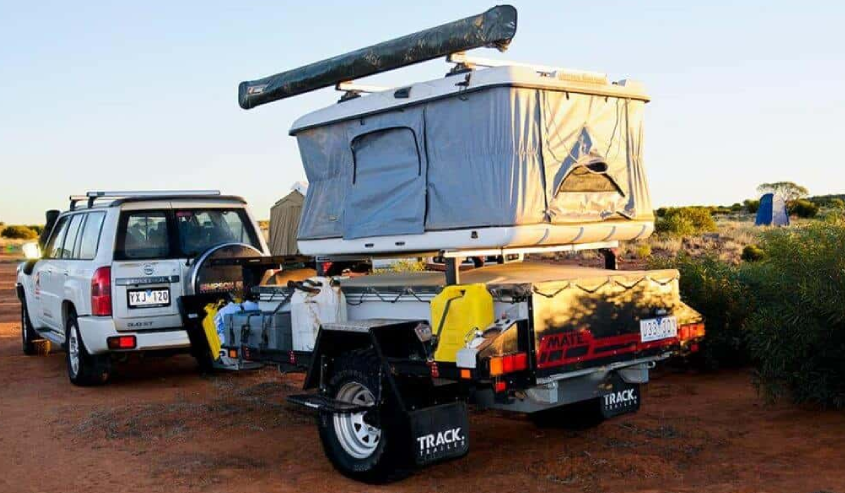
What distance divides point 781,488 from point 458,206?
273cm

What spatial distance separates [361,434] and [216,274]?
3.82 metres

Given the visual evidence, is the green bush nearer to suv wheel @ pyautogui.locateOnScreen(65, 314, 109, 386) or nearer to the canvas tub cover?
the canvas tub cover

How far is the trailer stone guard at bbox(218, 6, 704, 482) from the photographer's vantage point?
18.5 feet

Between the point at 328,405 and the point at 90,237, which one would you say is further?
the point at 90,237

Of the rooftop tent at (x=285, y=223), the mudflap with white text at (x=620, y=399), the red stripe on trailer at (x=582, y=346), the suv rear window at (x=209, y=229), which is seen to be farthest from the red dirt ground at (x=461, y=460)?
the rooftop tent at (x=285, y=223)

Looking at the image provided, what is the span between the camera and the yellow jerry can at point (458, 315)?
552cm

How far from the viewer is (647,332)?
6.39 metres

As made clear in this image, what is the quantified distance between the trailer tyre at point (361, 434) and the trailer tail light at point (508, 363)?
2.51ft

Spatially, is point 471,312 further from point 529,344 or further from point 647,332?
point 647,332

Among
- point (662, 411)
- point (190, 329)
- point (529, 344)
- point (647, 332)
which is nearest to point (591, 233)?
point (647, 332)

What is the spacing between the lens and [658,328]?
21.2ft

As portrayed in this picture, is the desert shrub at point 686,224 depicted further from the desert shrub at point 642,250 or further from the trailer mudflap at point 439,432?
the trailer mudflap at point 439,432

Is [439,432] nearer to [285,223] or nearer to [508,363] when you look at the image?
[508,363]

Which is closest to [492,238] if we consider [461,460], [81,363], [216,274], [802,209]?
[461,460]
